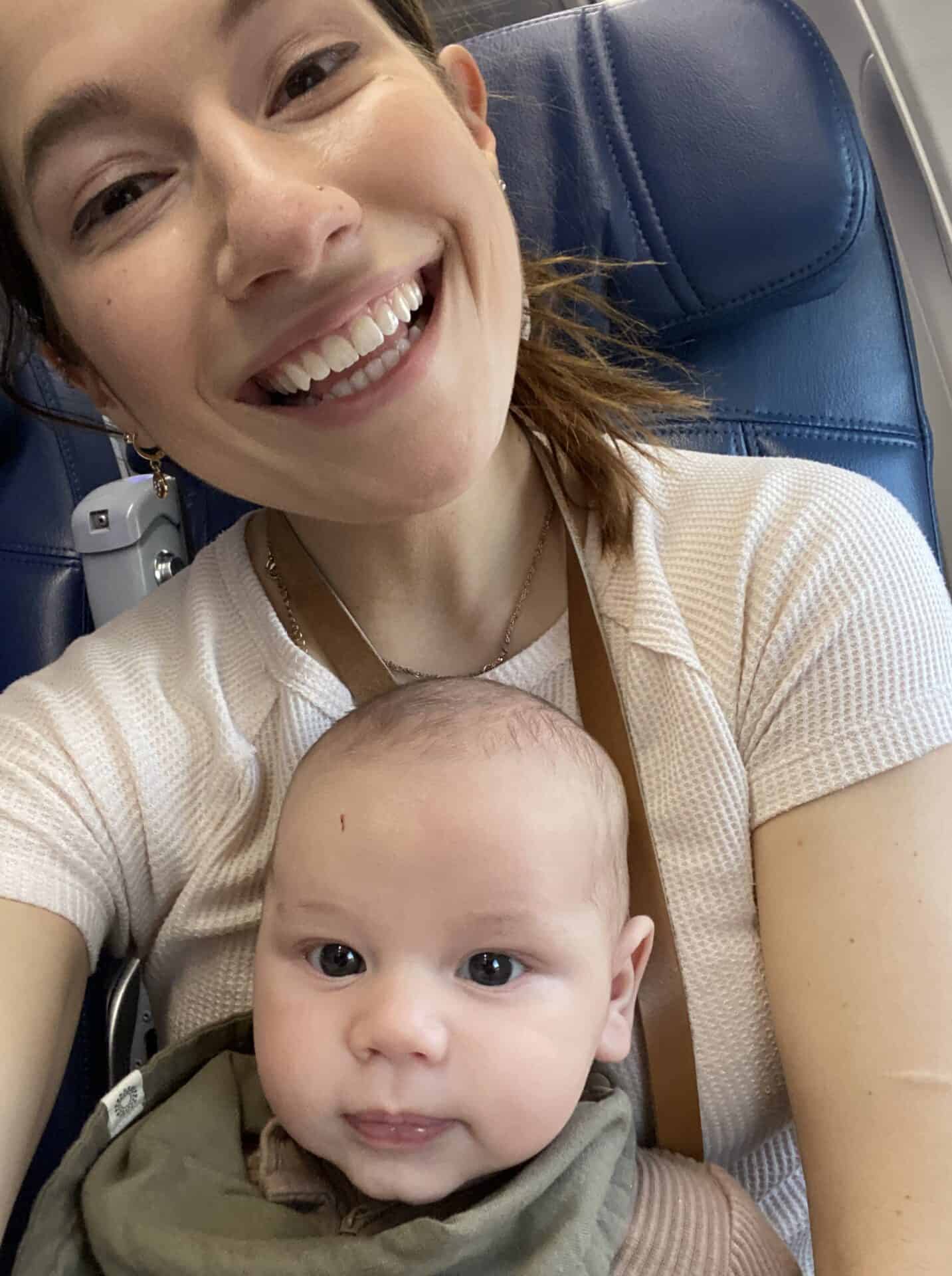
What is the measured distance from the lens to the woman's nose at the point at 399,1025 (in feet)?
2.53

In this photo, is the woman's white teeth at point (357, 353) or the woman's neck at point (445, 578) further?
the woman's neck at point (445, 578)

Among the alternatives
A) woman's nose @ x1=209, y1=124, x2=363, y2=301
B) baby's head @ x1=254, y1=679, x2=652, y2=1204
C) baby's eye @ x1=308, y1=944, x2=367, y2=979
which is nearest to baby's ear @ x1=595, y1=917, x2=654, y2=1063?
baby's head @ x1=254, y1=679, x2=652, y2=1204

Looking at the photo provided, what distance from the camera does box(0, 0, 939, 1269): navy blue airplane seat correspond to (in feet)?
4.19

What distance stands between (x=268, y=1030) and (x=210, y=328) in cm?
56

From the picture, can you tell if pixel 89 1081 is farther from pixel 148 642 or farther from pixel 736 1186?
pixel 736 1186

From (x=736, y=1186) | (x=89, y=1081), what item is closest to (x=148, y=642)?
(x=89, y=1081)

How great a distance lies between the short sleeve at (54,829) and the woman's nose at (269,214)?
0.46 meters

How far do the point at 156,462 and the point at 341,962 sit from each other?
64 cm

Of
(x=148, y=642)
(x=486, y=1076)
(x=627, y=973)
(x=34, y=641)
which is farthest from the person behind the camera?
(x=34, y=641)

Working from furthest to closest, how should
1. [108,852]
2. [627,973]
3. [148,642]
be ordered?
[148,642], [108,852], [627,973]

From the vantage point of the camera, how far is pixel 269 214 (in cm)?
79

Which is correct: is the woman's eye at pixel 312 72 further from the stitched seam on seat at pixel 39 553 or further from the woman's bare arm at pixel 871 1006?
the stitched seam on seat at pixel 39 553

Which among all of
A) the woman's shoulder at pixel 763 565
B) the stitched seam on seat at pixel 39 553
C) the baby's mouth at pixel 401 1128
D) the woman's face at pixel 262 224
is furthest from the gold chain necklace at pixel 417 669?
the stitched seam on seat at pixel 39 553

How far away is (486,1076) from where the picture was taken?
790 mm
